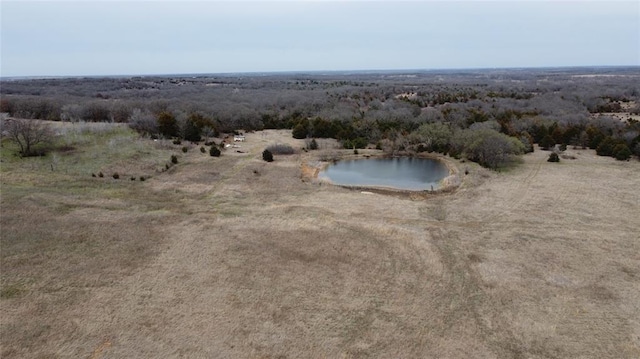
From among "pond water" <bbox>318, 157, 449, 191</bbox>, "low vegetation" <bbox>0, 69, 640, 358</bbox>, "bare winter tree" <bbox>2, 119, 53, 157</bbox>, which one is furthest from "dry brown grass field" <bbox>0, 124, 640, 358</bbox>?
"bare winter tree" <bbox>2, 119, 53, 157</bbox>

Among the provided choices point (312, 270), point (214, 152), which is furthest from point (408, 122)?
point (312, 270)

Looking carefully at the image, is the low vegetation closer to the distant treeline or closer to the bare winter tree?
the bare winter tree

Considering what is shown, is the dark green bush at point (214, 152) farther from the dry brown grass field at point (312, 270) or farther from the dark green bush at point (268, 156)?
the dry brown grass field at point (312, 270)

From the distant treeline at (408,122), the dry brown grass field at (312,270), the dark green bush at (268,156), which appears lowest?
the dry brown grass field at (312,270)

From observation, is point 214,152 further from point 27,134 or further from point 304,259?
point 304,259

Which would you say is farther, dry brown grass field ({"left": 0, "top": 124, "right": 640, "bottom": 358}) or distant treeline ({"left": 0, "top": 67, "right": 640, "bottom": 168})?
distant treeline ({"left": 0, "top": 67, "right": 640, "bottom": 168})

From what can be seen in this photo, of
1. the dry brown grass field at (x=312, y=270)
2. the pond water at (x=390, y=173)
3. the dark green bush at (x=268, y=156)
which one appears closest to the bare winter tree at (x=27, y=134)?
the dry brown grass field at (x=312, y=270)
